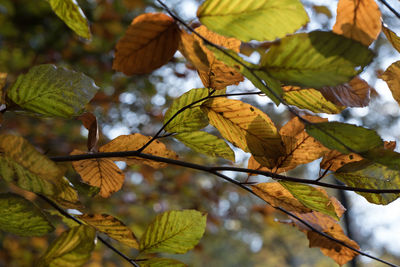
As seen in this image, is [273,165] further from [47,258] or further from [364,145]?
[47,258]

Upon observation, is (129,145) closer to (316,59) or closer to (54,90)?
(54,90)

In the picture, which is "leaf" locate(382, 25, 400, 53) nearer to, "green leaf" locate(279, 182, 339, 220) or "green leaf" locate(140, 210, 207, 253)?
"green leaf" locate(279, 182, 339, 220)

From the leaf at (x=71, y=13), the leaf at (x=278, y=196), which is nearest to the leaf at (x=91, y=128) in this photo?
the leaf at (x=71, y=13)

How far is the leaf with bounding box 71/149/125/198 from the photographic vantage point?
46 cm

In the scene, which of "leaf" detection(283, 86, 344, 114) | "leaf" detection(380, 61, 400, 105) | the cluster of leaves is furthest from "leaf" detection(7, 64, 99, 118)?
"leaf" detection(380, 61, 400, 105)

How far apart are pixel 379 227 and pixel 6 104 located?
50.0 ft

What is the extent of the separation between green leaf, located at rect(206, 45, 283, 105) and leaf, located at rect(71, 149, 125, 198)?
251 millimetres

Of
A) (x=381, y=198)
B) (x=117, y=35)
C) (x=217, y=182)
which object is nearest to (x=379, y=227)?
(x=217, y=182)

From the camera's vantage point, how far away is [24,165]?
277mm

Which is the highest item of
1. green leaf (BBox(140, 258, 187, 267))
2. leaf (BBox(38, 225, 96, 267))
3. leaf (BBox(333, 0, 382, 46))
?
leaf (BBox(333, 0, 382, 46))

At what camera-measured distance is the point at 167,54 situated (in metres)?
0.37

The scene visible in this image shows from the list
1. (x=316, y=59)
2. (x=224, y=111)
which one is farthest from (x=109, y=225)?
(x=316, y=59)

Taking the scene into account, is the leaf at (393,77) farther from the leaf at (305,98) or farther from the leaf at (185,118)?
the leaf at (185,118)

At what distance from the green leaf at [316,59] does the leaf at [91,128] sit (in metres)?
0.25
